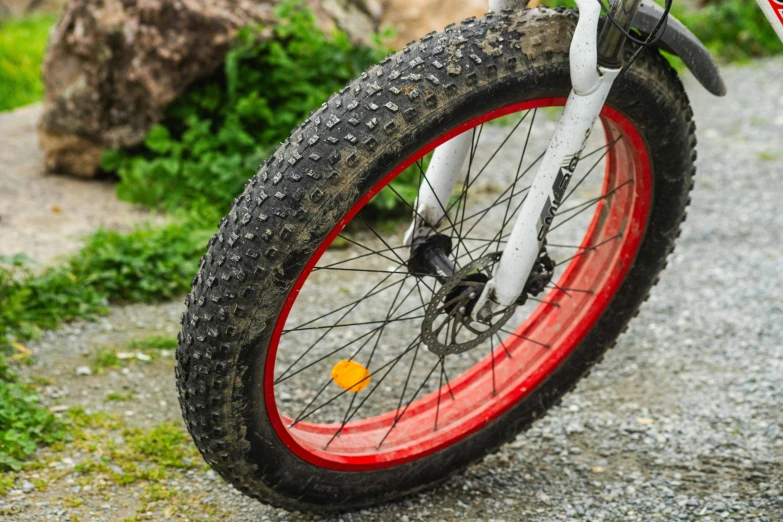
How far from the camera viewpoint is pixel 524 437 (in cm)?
273

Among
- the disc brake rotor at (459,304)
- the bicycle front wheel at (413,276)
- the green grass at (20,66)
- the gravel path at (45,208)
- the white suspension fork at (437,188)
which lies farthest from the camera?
the green grass at (20,66)

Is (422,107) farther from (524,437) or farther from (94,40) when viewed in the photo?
(94,40)

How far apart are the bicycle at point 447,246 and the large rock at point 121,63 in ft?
7.28

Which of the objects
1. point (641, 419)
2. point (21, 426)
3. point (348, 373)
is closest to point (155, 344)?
point (21, 426)

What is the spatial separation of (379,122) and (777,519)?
1507 millimetres

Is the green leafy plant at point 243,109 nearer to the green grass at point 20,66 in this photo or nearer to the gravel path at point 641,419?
the gravel path at point 641,419

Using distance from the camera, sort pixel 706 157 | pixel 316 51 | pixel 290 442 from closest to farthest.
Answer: pixel 290 442, pixel 316 51, pixel 706 157

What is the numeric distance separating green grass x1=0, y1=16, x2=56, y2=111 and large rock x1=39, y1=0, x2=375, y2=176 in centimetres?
177

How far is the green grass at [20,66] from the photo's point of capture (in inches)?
252

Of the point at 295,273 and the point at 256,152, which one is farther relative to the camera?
the point at 256,152

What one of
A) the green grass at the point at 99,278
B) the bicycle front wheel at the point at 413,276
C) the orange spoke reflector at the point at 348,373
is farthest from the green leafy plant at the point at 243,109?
the orange spoke reflector at the point at 348,373

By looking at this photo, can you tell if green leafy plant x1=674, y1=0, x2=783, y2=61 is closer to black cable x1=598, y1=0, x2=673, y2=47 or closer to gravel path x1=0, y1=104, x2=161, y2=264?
gravel path x1=0, y1=104, x2=161, y2=264

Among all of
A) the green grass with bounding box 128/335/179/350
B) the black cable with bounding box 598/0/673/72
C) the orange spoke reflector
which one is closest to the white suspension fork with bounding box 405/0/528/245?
the orange spoke reflector

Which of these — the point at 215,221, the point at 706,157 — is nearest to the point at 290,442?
the point at 215,221
